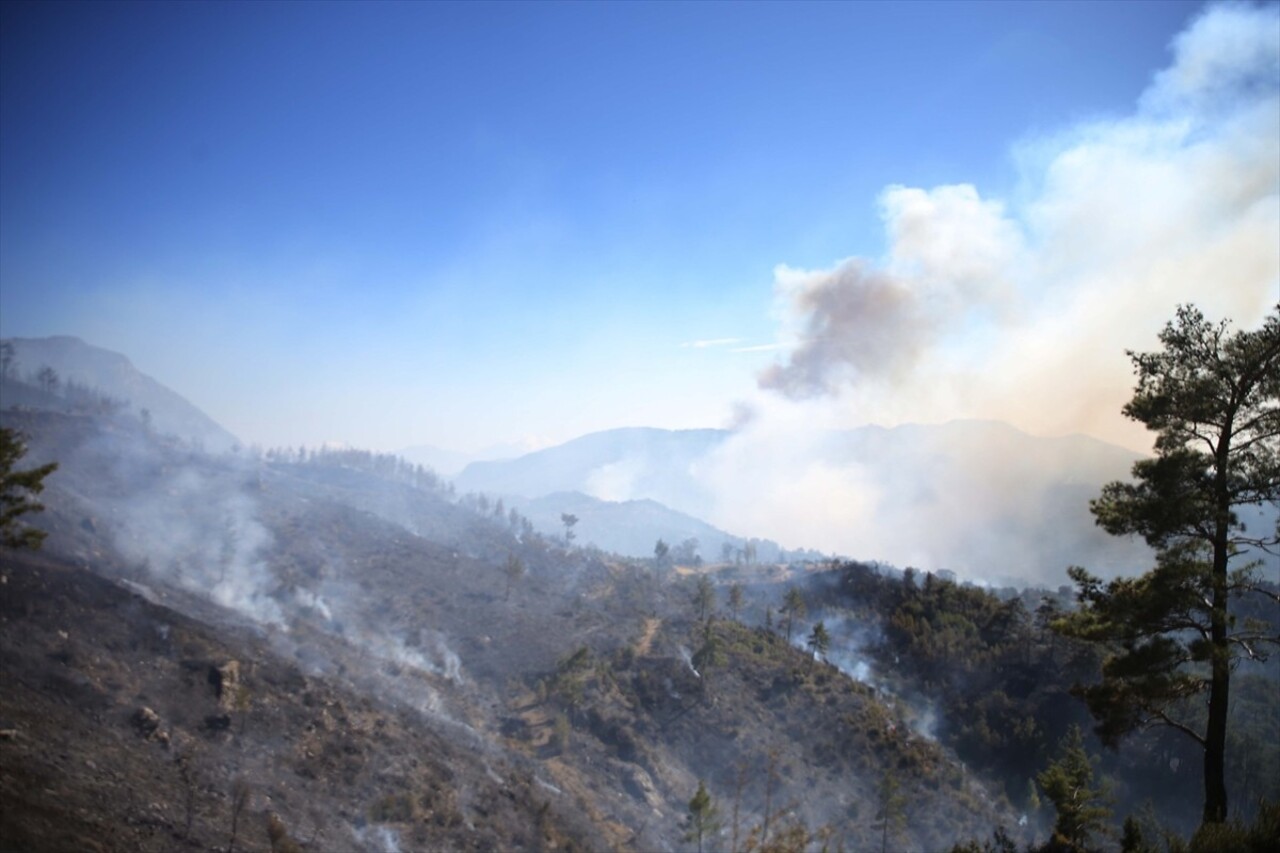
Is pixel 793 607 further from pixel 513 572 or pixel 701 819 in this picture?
pixel 701 819

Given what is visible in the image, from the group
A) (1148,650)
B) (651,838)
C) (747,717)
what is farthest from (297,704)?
(1148,650)

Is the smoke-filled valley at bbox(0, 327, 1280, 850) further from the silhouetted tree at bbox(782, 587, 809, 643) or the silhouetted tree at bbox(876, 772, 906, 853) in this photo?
the silhouetted tree at bbox(782, 587, 809, 643)

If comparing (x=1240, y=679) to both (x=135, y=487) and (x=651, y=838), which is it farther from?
(x=135, y=487)

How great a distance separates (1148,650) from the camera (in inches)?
400

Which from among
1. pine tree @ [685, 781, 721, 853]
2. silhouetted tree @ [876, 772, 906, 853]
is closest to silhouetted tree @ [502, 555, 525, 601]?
pine tree @ [685, 781, 721, 853]

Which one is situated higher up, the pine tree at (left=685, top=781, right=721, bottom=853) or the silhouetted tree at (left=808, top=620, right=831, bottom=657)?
the silhouetted tree at (left=808, top=620, right=831, bottom=657)

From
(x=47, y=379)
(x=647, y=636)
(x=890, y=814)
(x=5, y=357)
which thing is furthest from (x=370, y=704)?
(x=47, y=379)

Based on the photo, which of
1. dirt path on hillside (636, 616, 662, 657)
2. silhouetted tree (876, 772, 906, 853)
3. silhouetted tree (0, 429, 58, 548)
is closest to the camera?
silhouetted tree (0, 429, 58, 548)

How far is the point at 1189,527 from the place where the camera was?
10.1 metres

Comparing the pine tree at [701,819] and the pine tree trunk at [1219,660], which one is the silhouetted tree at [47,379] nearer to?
the pine tree at [701,819]

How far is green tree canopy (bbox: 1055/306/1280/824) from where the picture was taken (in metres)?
9.55

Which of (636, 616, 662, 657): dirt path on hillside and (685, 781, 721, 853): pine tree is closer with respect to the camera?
(685, 781, 721, 853): pine tree

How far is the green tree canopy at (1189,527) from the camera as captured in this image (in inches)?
376

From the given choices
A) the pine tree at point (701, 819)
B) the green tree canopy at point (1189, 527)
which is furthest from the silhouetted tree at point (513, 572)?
the green tree canopy at point (1189, 527)
